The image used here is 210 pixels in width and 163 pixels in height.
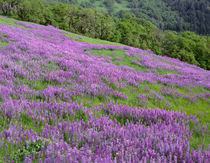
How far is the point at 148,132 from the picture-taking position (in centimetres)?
305

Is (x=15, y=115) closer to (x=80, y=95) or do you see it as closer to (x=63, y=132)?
(x=63, y=132)

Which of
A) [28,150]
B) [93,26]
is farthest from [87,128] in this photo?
[93,26]

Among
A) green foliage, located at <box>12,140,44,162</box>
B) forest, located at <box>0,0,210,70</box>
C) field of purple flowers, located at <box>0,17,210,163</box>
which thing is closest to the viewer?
green foliage, located at <box>12,140,44,162</box>

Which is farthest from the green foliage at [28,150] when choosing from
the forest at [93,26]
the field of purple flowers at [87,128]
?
the forest at [93,26]

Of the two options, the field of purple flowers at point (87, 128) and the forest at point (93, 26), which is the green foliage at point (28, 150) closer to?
the field of purple flowers at point (87, 128)

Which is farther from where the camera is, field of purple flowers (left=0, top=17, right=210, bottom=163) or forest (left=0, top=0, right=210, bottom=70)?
forest (left=0, top=0, right=210, bottom=70)

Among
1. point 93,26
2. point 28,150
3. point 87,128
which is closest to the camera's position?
point 28,150

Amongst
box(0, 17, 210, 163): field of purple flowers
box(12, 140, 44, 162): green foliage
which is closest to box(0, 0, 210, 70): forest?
box(0, 17, 210, 163): field of purple flowers

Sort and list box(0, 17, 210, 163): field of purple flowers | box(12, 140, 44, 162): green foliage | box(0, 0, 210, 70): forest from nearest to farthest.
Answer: box(12, 140, 44, 162): green foliage
box(0, 17, 210, 163): field of purple flowers
box(0, 0, 210, 70): forest

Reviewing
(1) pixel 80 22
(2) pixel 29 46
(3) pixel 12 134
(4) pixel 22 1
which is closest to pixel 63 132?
(3) pixel 12 134

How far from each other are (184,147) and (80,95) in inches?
133

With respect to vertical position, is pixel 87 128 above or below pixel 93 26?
below

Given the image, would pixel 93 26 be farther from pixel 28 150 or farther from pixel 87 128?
pixel 28 150

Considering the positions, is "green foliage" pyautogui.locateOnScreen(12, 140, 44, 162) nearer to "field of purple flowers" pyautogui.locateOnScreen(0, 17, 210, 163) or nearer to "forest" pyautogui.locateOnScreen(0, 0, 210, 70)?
"field of purple flowers" pyautogui.locateOnScreen(0, 17, 210, 163)
